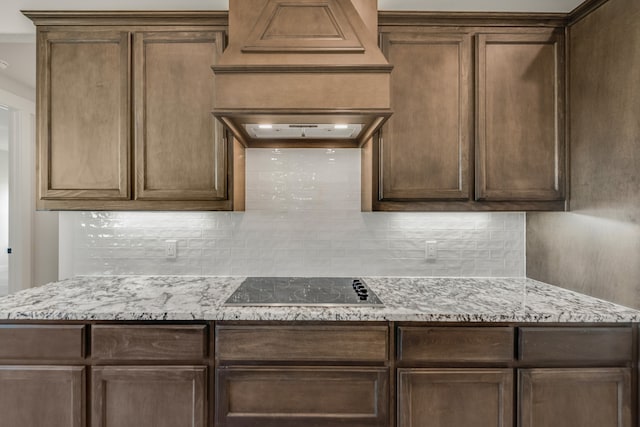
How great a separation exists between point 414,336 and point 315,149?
121 cm

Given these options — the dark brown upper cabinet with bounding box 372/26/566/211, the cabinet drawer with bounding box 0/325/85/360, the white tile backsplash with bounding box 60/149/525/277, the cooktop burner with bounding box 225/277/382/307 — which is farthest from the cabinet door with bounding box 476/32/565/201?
the cabinet drawer with bounding box 0/325/85/360

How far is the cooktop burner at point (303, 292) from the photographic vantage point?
4.83ft

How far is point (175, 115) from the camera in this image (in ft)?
5.54

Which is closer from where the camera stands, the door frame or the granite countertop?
the granite countertop

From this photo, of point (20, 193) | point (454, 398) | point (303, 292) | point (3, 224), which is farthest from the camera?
point (3, 224)

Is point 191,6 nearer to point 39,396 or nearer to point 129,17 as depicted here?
point 129,17

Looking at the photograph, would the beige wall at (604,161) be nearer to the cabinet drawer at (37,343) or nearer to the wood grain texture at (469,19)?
the wood grain texture at (469,19)

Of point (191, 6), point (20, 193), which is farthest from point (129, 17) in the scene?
point (20, 193)

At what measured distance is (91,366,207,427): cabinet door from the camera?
1.34m

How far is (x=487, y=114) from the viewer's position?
169 cm

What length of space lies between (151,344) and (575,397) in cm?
176

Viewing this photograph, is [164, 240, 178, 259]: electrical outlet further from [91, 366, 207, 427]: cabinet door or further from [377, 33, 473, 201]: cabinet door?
[377, 33, 473, 201]: cabinet door

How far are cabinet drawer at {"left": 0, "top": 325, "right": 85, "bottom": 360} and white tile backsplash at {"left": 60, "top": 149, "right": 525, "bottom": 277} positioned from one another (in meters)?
0.69

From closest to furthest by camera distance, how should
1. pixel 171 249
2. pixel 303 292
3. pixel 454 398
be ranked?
1. pixel 454 398
2. pixel 303 292
3. pixel 171 249
